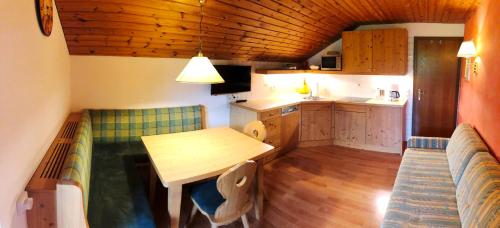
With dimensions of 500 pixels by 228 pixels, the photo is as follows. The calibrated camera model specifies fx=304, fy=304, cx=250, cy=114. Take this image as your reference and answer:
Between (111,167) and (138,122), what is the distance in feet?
3.00

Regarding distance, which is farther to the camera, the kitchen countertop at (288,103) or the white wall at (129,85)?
the kitchen countertop at (288,103)

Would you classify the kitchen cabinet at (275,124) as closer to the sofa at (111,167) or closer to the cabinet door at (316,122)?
the cabinet door at (316,122)

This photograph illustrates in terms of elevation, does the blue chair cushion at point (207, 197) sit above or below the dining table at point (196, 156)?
below

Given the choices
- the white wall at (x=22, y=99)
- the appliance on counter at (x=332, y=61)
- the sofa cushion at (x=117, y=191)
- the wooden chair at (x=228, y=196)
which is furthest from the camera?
the appliance on counter at (x=332, y=61)

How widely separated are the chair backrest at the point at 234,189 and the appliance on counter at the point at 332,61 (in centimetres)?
366

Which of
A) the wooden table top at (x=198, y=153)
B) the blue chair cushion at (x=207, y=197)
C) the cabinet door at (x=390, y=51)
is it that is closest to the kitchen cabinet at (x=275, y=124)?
the wooden table top at (x=198, y=153)

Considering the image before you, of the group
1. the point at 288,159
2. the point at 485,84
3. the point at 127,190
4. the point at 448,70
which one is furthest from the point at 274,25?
the point at 448,70

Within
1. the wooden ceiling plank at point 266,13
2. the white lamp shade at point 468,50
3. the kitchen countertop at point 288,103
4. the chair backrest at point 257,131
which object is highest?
the wooden ceiling plank at point 266,13

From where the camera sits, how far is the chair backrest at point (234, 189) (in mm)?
1957

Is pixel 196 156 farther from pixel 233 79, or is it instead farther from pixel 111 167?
pixel 233 79

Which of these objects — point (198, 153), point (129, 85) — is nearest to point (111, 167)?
point (198, 153)

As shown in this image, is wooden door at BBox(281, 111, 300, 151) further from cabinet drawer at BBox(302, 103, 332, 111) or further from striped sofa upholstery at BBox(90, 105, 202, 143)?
striped sofa upholstery at BBox(90, 105, 202, 143)

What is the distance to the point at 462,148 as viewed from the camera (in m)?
2.57

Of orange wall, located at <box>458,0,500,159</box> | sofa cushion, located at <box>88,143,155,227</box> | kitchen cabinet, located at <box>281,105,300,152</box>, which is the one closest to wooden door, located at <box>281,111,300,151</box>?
kitchen cabinet, located at <box>281,105,300,152</box>
